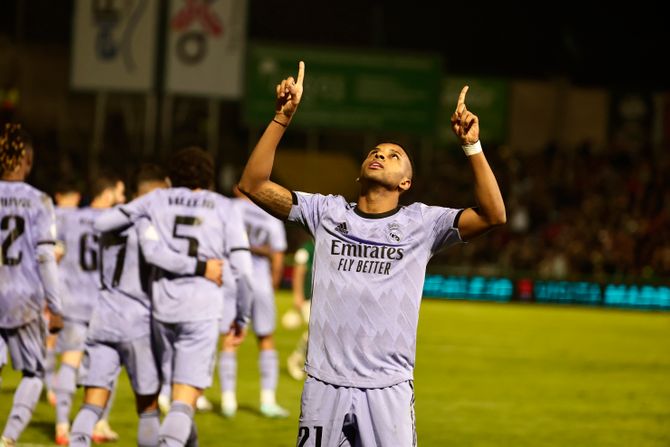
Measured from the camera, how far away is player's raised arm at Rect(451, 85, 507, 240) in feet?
19.0

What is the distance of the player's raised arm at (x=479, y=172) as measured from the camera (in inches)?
228

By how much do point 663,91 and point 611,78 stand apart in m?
3.27

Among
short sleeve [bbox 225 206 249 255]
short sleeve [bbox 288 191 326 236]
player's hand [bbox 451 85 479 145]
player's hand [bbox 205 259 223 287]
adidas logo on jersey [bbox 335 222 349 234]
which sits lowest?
player's hand [bbox 205 259 223 287]

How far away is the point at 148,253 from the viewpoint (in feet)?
26.1

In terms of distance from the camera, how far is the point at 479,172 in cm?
586

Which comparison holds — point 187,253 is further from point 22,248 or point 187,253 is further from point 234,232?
point 22,248

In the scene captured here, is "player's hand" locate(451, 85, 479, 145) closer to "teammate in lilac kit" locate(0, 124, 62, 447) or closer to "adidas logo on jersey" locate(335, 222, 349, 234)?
"adidas logo on jersey" locate(335, 222, 349, 234)

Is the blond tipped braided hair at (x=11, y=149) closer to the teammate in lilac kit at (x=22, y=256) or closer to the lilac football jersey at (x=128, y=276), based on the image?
the teammate in lilac kit at (x=22, y=256)

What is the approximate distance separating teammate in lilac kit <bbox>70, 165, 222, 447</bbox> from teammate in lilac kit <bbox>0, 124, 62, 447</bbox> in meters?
0.38

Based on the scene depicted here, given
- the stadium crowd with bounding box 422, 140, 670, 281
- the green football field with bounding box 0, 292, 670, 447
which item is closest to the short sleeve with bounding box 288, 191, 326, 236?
the green football field with bounding box 0, 292, 670, 447

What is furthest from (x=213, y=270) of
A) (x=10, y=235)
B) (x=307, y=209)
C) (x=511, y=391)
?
(x=511, y=391)

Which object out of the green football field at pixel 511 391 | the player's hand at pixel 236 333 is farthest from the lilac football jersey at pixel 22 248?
the green football field at pixel 511 391

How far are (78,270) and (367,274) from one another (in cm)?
517

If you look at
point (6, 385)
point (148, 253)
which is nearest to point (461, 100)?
point (148, 253)
